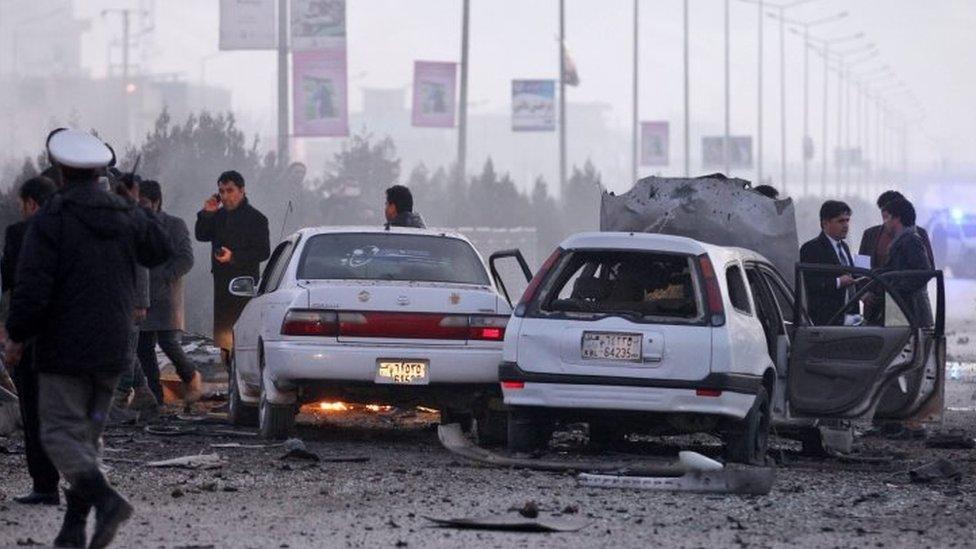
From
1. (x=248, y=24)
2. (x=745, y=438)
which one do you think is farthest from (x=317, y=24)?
(x=745, y=438)

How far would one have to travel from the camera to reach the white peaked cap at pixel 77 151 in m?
8.52

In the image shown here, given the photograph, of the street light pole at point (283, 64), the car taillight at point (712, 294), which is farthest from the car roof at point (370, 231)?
the street light pole at point (283, 64)

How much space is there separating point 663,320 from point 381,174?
4345 centimetres

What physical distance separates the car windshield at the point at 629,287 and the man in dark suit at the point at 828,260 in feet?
9.74

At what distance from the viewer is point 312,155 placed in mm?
137875

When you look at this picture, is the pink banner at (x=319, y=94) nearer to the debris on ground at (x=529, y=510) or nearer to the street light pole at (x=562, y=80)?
the street light pole at (x=562, y=80)

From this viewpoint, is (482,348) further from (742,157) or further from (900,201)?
(742,157)

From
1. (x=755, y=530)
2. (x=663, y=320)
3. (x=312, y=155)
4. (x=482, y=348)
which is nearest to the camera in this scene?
(x=755, y=530)

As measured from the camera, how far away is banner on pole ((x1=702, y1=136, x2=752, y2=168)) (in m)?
92.4

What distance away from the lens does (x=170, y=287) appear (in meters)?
16.2

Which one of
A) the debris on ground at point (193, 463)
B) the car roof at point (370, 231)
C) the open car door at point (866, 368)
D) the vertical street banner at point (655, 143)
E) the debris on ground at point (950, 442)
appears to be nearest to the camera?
the debris on ground at point (193, 463)

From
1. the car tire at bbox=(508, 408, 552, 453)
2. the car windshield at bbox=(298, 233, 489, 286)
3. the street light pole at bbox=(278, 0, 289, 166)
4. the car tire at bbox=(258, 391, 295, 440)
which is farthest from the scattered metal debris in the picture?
the street light pole at bbox=(278, 0, 289, 166)

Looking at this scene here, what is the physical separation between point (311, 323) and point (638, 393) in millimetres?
2271

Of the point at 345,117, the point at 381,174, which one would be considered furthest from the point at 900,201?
the point at 381,174
